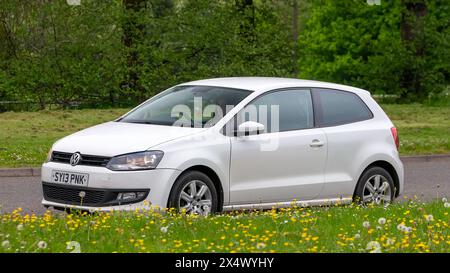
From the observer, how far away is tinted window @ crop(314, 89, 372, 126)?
11820 millimetres

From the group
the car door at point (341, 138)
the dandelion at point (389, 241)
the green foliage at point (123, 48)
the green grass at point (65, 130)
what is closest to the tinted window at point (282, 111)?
the car door at point (341, 138)

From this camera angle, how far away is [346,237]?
8547 mm

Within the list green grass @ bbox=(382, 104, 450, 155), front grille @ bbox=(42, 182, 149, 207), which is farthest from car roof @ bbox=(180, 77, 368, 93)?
green grass @ bbox=(382, 104, 450, 155)

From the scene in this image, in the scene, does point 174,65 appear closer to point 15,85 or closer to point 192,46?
point 192,46

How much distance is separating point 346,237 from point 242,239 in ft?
2.97

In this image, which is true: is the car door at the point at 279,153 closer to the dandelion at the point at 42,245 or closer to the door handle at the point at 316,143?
the door handle at the point at 316,143

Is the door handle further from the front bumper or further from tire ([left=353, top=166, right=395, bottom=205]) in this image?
the front bumper

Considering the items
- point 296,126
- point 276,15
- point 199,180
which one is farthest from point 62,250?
point 276,15

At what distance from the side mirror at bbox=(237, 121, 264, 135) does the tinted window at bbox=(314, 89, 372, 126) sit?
3.63 feet

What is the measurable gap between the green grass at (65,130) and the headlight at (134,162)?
6.69m

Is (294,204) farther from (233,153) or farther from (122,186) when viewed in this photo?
(122,186)

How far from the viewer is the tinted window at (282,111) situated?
1119 centimetres

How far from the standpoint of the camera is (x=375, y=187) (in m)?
12.1

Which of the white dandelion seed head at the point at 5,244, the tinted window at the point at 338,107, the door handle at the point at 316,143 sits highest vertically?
the tinted window at the point at 338,107
